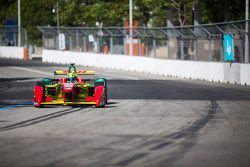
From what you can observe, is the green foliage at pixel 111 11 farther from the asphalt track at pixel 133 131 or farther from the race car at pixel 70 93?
Result: the race car at pixel 70 93

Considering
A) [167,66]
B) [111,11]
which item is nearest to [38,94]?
[167,66]

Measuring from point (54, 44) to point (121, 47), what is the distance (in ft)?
40.3

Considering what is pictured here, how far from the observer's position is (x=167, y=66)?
39.6 m

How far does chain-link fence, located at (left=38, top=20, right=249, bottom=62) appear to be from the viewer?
3447cm

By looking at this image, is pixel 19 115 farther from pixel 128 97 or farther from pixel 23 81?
pixel 23 81

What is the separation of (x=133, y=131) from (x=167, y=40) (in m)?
26.7

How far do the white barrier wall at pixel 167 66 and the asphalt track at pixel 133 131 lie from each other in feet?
19.7

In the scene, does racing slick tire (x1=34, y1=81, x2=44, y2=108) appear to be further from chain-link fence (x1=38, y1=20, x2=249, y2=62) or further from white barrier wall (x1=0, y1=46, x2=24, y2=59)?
white barrier wall (x1=0, y1=46, x2=24, y2=59)

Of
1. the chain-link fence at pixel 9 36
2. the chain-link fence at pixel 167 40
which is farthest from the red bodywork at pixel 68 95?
the chain-link fence at pixel 9 36

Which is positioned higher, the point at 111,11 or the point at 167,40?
the point at 111,11

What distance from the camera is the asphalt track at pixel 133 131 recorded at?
11297 millimetres

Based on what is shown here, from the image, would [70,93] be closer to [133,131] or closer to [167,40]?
[133,131]

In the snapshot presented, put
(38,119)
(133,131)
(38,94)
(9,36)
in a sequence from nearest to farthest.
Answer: (133,131), (38,119), (38,94), (9,36)

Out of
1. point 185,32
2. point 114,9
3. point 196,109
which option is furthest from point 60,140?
point 114,9
